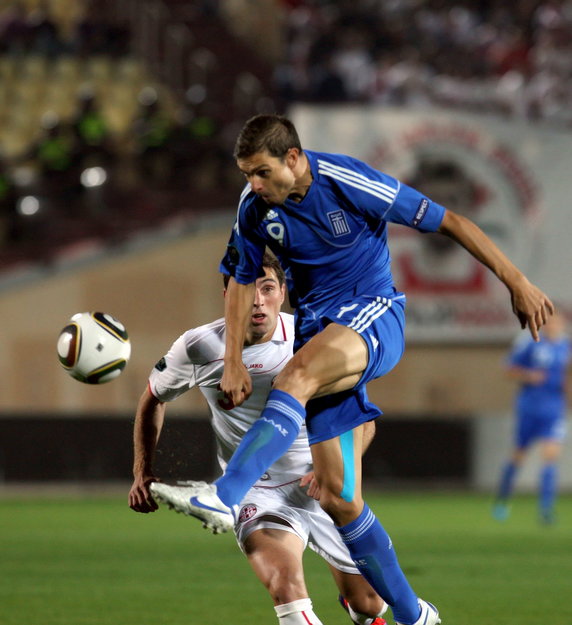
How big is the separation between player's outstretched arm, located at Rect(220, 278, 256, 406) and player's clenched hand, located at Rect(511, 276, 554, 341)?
963 mm

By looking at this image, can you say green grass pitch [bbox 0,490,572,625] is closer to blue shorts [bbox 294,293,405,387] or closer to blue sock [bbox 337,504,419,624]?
blue sock [bbox 337,504,419,624]

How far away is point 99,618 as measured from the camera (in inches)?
244

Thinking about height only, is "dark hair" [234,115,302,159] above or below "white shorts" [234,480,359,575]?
above

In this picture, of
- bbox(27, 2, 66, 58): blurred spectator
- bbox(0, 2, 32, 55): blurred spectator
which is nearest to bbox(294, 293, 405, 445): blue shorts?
bbox(27, 2, 66, 58): blurred spectator

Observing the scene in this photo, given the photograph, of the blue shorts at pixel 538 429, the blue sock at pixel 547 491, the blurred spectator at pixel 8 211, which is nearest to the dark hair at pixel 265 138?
the blue sock at pixel 547 491

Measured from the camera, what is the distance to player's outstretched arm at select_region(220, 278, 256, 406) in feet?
14.9

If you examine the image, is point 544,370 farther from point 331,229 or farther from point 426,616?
point 331,229

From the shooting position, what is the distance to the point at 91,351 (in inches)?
195

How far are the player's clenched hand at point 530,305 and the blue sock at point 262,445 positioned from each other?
822 mm

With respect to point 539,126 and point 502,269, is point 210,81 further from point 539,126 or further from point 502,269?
point 502,269

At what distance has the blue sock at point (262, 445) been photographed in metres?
4.05

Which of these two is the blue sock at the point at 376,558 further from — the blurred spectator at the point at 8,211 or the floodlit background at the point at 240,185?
the blurred spectator at the point at 8,211

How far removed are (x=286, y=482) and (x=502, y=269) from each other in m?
1.46

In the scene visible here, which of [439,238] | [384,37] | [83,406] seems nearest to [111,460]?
[83,406]
